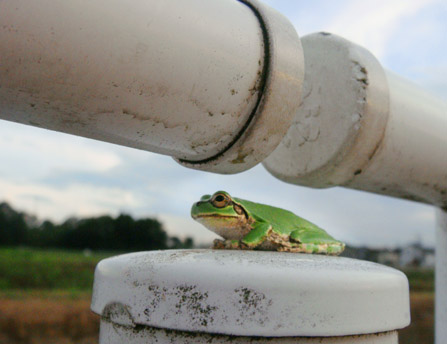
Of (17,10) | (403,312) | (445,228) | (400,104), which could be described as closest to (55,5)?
(17,10)

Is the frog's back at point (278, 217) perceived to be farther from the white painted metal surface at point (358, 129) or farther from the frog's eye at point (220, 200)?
the white painted metal surface at point (358, 129)

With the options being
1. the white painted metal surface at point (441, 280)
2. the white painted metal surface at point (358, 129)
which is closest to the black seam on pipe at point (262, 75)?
the white painted metal surface at point (358, 129)

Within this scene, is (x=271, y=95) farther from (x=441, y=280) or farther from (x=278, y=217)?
(x=441, y=280)

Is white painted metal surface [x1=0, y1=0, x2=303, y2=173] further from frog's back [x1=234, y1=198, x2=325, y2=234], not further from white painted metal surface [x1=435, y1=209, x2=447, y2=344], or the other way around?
white painted metal surface [x1=435, y1=209, x2=447, y2=344]

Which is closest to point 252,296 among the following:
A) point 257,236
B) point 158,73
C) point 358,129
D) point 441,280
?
point 257,236

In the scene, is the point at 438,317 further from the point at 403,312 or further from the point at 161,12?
the point at 161,12

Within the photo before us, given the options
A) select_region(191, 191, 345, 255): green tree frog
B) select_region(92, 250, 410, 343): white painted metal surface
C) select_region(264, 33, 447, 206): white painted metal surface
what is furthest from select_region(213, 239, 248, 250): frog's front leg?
select_region(264, 33, 447, 206): white painted metal surface
